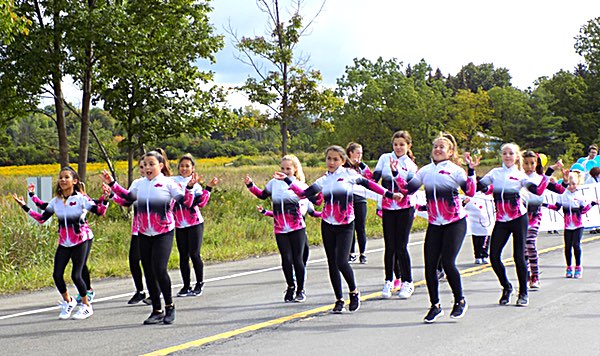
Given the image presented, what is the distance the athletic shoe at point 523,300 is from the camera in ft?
28.5

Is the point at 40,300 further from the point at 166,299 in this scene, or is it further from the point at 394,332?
the point at 394,332

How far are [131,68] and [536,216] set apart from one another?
1159 centimetres

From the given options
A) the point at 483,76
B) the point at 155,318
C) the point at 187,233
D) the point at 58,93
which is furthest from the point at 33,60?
the point at 483,76

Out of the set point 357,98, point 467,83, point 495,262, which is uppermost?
point 467,83

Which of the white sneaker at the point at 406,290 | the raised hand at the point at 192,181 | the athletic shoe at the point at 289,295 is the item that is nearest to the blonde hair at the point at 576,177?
the white sneaker at the point at 406,290

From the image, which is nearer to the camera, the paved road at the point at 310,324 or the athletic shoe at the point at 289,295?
the paved road at the point at 310,324

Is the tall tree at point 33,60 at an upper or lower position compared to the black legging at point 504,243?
upper

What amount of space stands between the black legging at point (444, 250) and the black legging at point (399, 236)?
133 centimetres

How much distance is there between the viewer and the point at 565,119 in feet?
203

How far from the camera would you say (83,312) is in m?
8.41

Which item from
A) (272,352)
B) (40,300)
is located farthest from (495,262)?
(40,300)

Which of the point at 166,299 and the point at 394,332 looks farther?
the point at 166,299

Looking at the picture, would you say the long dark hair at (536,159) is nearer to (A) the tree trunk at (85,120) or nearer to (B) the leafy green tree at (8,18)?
(B) the leafy green tree at (8,18)

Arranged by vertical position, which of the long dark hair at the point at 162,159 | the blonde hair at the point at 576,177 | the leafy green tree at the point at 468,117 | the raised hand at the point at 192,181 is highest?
the leafy green tree at the point at 468,117
